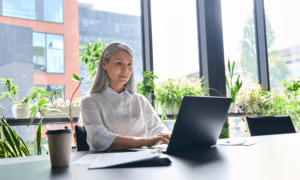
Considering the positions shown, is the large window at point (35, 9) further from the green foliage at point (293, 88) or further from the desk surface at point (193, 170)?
the green foliage at point (293, 88)

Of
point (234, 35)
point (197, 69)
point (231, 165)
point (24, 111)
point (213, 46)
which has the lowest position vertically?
point (231, 165)

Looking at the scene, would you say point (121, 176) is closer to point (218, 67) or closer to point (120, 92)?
point (120, 92)

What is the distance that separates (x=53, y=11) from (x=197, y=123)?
2.46m

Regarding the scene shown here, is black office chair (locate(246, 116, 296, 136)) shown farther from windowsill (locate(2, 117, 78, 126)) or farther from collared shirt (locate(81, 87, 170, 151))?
windowsill (locate(2, 117, 78, 126))

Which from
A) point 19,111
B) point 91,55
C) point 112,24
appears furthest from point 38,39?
point 112,24

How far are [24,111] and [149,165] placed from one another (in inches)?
81.3

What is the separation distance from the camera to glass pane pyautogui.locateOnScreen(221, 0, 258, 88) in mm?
3916

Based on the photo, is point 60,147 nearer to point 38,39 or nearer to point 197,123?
point 197,123

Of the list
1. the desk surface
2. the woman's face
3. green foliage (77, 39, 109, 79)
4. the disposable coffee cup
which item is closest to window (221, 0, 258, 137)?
green foliage (77, 39, 109, 79)

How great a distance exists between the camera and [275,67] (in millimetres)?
4234

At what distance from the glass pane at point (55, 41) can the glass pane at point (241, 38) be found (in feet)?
7.81

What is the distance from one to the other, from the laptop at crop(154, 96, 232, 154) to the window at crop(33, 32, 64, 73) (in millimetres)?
2110

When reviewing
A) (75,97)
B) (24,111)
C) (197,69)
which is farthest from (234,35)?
(24,111)

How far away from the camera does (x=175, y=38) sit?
363cm
